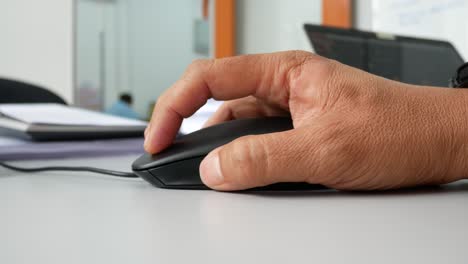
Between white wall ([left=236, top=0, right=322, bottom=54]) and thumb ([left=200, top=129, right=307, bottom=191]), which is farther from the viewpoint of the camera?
white wall ([left=236, top=0, right=322, bottom=54])

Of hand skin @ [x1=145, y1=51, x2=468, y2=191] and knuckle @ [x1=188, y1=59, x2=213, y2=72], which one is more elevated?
knuckle @ [x1=188, y1=59, x2=213, y2=72]

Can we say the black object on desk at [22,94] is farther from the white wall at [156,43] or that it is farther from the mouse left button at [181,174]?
the white wall at [156,43]

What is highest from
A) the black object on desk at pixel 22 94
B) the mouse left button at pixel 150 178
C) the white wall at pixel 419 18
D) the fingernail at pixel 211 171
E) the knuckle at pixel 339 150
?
the white wall at pixel 419 18

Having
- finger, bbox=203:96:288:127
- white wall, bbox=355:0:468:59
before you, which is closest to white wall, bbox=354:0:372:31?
white wall, bbox=355:0:468:59

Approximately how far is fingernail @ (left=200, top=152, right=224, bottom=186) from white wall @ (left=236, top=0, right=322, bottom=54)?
286 cm

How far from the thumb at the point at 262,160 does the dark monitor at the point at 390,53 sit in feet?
1.90

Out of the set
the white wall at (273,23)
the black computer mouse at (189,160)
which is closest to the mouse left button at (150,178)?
the black computer mouse at (189,160)

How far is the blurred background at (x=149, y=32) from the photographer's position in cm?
247

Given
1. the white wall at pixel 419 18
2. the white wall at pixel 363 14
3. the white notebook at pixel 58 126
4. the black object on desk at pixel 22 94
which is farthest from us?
the white wall at pixel 363 14

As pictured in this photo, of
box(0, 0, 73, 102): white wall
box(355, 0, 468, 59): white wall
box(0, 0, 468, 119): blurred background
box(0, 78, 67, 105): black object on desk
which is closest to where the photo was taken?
box(0, 78, 67, 105): black object on desk

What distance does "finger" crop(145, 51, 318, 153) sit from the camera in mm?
416

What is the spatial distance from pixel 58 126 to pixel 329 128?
1.95 ft

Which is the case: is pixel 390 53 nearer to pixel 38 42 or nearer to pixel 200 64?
pixel 200 64

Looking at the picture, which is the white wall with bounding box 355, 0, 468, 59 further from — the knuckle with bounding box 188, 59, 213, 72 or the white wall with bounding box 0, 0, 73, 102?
the white wall with bounding box 0, 0, 73, 102
